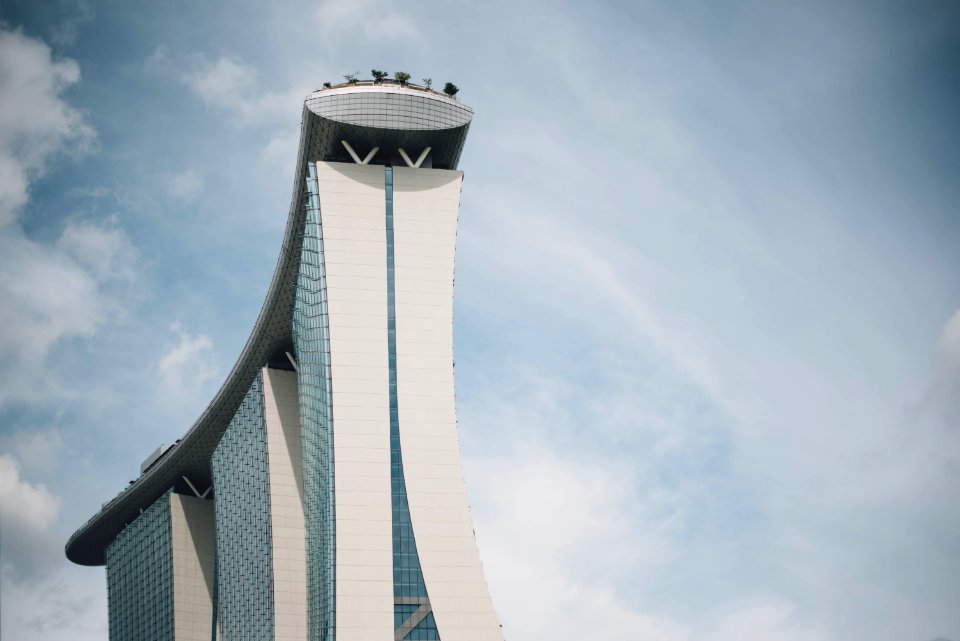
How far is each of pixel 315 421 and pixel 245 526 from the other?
22.9 metres

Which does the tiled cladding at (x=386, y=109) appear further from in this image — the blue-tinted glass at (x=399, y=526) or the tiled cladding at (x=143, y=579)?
the tiled cladding at (x=143, y=579)

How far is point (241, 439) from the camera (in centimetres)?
8538

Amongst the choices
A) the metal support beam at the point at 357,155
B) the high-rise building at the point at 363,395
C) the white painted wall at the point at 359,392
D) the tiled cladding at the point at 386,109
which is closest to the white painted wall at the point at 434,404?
the high-rise building at the point at 363,395

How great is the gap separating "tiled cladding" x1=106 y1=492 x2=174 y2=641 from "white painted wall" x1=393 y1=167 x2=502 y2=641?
48.1 m

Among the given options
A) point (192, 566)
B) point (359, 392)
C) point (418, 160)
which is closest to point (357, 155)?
point (418, 160)

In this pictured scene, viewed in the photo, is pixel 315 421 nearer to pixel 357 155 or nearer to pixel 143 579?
pixel 357 155

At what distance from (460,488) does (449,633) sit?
780cm

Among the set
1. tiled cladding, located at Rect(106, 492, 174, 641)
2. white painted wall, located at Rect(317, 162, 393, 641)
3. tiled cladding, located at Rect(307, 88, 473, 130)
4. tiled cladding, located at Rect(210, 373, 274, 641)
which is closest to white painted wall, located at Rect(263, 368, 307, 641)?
tiled cladding, located at Rect(210, 373, 274, 641)

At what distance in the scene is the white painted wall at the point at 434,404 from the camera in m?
55.2

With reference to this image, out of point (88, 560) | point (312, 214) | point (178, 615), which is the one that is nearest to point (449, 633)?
point (312, 214)

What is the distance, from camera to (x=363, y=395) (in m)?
58.4

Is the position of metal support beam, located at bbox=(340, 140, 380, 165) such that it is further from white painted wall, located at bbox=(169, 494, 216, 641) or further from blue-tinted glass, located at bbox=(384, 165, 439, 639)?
white painted wall, located at bbox=(169, 494, 216, 641)

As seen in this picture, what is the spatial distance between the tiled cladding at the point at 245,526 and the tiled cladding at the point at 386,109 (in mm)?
26088

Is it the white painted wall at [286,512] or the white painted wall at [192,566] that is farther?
the white painted wall at [192,566]
